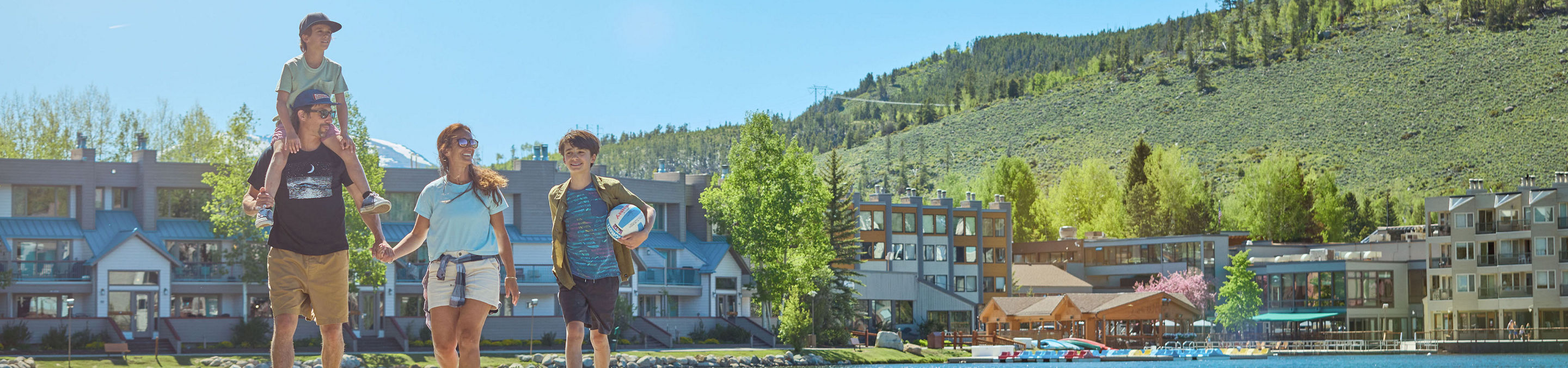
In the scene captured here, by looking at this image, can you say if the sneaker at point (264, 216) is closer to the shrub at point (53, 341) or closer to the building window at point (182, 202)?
the shrub at point (53, 341)

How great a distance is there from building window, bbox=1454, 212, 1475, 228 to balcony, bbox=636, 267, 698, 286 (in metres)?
38.8

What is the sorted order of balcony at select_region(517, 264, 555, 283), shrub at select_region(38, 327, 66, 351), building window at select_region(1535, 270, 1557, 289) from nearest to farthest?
shrub at select_region(38, 327, 66, 351) → balcony at select_region(517, 264, 555, 283) → building window at select_region(1535, 270, 1557, 289)

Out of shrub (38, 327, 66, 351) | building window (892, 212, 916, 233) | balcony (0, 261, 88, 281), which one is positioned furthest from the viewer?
building window (892, 212, 916, 233)

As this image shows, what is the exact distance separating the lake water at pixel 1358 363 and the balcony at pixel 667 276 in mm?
13230

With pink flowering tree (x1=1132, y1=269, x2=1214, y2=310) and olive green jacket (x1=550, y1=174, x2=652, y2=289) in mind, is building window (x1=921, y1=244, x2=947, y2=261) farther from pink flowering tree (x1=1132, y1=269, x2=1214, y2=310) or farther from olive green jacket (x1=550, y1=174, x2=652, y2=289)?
olive green jacket (x1=550, y1=174, x2=652, y2=289)

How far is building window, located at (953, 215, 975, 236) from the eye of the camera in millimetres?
85562

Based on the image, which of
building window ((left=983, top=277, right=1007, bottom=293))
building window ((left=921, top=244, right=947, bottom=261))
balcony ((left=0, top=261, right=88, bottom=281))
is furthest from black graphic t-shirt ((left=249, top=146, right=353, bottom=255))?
building window ((left=983, top=277, right=1007, bottom=293))

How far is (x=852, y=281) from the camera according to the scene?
6562cm

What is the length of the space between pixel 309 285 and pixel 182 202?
177 ft

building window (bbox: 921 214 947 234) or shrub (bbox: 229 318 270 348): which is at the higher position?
building window (bbox: 921 214 947 234)

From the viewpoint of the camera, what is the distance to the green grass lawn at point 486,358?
42.9m

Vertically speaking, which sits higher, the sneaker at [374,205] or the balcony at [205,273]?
the sneaker at [374,205]

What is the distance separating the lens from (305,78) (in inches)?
393

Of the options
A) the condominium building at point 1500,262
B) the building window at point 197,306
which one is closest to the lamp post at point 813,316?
the building window at point 197,306
